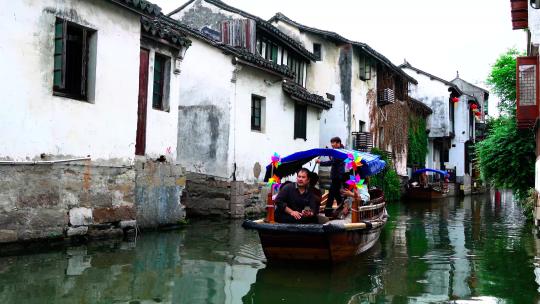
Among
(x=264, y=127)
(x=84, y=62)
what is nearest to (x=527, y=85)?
(x=264, y=127)

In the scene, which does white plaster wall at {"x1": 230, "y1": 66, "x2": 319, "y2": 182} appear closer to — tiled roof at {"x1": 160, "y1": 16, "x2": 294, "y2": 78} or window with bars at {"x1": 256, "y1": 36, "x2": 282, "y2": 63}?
tiled roof at {"x1": 160, "y1": 16, "x2": 294, "y2": 78}

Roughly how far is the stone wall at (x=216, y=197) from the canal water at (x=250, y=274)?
13.2ft

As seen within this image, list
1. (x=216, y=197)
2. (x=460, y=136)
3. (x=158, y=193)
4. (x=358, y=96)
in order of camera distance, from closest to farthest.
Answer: (x=158, y=193) → (x=216, y=197) → (x=358, y=96) → (x=460, y=136)

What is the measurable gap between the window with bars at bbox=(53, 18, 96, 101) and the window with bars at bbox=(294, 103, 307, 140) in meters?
10.3

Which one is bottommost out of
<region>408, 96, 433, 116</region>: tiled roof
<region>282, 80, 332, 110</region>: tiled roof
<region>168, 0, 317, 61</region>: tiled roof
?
<region>282, 80, 332, 110</region>: tiled roof

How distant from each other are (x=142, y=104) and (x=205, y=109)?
4.05 m

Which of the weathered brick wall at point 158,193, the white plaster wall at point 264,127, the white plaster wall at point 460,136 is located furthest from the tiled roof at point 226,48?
the white plaster wall at point 460,136

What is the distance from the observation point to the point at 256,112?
17172 mm

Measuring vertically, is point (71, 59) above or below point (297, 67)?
below

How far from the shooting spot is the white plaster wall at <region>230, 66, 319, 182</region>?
1600cm

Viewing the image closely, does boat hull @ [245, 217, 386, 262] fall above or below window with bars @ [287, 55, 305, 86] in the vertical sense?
below

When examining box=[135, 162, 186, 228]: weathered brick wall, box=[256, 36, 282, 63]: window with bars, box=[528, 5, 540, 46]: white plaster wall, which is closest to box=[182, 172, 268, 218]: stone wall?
box=[135, 162, 186, 228]: weathered brick wall

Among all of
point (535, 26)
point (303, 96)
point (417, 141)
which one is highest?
point (535, 26)

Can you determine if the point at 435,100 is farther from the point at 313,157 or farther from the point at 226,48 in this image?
the point at 313,157
